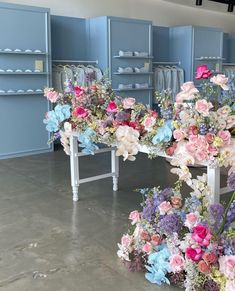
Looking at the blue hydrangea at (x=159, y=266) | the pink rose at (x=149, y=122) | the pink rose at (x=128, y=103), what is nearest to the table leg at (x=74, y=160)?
the pink rose at (x=128, y=103)

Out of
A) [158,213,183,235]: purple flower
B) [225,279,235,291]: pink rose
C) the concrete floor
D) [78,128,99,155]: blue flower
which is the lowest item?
the concrete floor

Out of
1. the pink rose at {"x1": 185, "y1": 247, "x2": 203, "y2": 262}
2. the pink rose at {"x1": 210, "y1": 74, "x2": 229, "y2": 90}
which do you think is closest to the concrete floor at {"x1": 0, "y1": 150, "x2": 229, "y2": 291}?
the pink rose at {"x1": 185, "y1": 247, "x2": 203, "y2": 262}

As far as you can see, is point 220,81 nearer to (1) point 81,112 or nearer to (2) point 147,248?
(2) point 147,248

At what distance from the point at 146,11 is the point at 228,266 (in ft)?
26.0

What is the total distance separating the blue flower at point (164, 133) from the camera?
8.73ft

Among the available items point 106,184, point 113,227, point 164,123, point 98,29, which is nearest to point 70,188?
point 106,184

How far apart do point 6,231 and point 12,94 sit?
3.42 m

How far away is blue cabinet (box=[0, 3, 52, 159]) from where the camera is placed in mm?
6133

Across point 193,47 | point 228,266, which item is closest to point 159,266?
point 228,266

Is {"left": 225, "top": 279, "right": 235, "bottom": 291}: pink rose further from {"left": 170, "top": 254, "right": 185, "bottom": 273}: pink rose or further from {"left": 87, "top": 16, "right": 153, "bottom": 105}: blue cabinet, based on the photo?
{"left": 87, "top": 16, "right": 153, "bottom": 105}: blue cabinet

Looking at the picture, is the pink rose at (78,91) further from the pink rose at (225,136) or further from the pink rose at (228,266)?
the pink rose at (228,266)

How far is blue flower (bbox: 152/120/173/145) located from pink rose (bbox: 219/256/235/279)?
2.98ft

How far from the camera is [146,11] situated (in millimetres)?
9016

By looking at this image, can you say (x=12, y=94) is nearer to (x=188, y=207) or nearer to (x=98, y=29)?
(x=98, y=29)
